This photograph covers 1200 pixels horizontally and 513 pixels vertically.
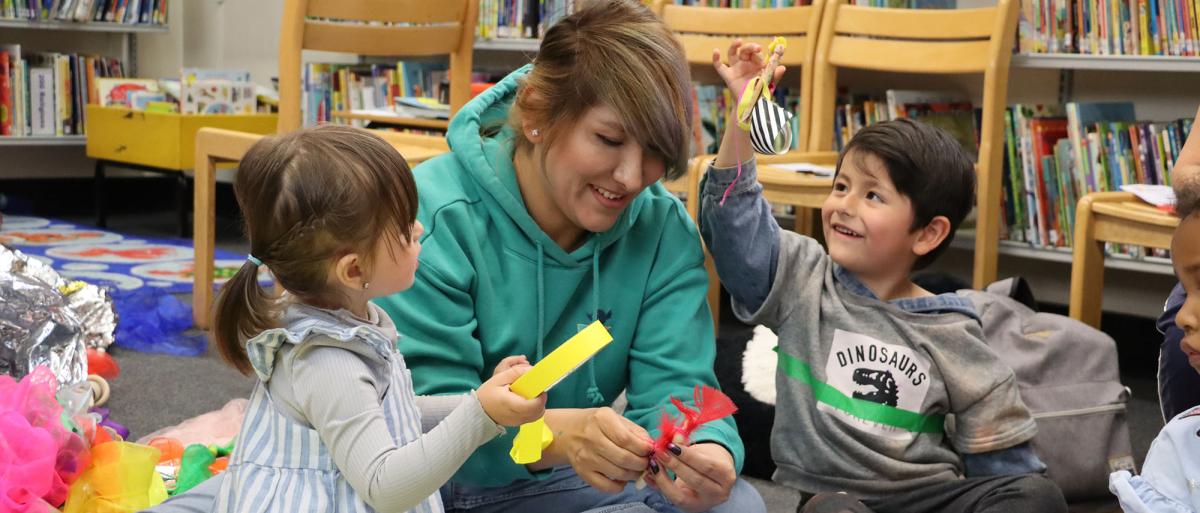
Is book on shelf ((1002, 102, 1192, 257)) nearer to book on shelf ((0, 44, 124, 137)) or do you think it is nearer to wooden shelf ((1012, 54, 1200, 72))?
wooden shelf ((1012, 54, 1200, 72))

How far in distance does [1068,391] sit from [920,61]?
44.2 inches

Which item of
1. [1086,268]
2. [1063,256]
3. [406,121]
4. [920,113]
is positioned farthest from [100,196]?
[1086,268]

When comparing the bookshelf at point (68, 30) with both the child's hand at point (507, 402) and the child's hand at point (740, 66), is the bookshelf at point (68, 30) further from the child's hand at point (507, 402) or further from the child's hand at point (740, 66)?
the child's hand at point (507, 402)

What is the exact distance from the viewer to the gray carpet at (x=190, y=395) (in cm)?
220

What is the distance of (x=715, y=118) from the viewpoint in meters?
3.40

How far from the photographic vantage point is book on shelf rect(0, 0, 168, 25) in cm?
458

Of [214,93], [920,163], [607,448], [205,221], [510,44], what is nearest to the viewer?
[607,448]

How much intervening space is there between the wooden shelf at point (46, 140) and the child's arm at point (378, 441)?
13.5 feet

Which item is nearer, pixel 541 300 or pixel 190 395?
pixel 541 300

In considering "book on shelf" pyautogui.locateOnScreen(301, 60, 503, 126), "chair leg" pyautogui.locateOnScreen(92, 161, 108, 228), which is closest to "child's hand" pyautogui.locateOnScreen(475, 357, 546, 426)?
"book on shelf" pyautogui.locateOnScreen(301, 60, 503, 126)

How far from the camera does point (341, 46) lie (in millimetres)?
2611

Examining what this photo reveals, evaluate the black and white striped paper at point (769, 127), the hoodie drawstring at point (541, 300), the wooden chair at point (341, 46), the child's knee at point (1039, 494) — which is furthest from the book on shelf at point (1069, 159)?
the hoodie drawstring at point (541, 300)

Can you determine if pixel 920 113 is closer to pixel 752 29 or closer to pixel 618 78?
pixel 752 29

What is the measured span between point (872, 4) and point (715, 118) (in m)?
0.50
